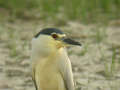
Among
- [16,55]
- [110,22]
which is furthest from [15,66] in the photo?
[110,22]

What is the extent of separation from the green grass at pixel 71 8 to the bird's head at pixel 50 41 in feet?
13.3

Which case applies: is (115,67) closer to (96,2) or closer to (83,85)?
(83,85)

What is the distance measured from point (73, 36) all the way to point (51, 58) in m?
3.31

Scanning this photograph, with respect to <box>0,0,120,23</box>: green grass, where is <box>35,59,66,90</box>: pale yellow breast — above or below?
above

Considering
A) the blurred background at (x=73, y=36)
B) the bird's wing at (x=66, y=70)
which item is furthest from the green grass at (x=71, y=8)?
the bird's wing at (x=66, y=70)

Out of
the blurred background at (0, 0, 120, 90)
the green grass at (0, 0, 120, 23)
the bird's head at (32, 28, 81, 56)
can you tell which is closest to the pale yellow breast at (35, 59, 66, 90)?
the bird's head at (32, 28, 81, 56)

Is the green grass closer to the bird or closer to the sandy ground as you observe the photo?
the sandy ground

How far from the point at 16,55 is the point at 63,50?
2.36m

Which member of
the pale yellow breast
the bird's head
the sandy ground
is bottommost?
the sandy ground

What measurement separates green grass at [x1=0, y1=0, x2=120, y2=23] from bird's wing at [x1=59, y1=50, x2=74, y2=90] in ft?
13.0

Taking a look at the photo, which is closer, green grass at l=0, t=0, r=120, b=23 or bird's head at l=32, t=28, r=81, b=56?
bird's head at l=32, t=28, r=81, b=56

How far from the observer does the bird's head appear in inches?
163

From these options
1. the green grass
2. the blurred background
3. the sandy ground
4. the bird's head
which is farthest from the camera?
the green grass

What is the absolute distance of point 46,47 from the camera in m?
4.15
